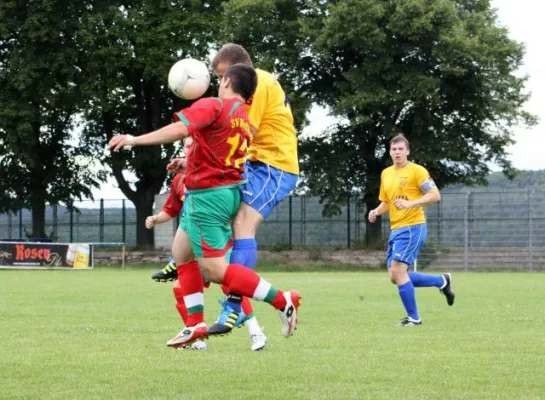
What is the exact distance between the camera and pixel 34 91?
137 feet

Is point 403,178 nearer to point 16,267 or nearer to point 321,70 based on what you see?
point 16,267

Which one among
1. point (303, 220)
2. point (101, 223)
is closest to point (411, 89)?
point (303, 220)

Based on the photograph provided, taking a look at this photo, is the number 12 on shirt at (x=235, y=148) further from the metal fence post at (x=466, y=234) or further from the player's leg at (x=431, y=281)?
the metal fence post at (x=466, y=234)

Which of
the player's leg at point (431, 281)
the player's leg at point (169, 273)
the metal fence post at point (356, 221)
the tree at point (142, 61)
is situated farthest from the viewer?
the metal fence post at point (356, 221)

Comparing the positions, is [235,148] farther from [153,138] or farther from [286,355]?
[286,355]

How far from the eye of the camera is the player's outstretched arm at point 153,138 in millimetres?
6926

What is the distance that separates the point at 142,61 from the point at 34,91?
4.43 meters

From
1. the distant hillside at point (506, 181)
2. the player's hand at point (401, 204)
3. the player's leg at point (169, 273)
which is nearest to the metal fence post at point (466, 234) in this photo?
the distant hillside at point (506, 181)

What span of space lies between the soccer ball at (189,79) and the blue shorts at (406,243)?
18.0 ft

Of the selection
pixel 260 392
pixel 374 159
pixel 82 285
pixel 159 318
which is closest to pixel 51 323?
pixel 159 318

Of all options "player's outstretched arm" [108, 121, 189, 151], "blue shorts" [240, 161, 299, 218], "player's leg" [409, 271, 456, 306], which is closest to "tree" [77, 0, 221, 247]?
"player's leg" [409, 271, 456, 306]

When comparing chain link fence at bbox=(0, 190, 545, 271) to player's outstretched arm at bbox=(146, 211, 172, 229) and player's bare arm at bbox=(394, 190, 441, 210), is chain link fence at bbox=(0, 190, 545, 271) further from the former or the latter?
player's outstretched arm at bbox=(146, 211, 172, 229)

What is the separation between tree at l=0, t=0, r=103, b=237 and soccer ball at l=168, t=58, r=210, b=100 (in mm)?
33544

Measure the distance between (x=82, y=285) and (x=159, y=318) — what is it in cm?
997
